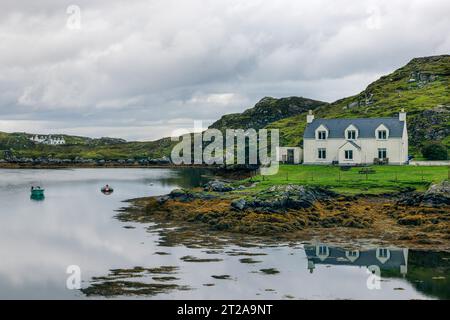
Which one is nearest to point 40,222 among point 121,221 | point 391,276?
point 121,221

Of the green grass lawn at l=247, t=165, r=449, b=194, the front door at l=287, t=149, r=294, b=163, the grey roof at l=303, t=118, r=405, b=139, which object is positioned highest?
the grey roof at l=303, t=118, r=405, b=139

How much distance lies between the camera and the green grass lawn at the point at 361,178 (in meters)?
69.5

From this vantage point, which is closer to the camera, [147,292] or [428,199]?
[147,292]

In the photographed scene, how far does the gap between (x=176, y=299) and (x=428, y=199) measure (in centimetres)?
3760

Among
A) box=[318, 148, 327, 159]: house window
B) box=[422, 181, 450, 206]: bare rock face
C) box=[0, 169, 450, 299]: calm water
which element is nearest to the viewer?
box=[0, 169, 450, 299]: calm water

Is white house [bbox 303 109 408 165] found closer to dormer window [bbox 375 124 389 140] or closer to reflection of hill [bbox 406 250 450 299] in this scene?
dormer window [bbox 375 124 389 140]

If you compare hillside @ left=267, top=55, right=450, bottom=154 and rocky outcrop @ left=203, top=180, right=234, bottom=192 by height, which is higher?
hillside @ left=267, top=55, right=450, bottom=154

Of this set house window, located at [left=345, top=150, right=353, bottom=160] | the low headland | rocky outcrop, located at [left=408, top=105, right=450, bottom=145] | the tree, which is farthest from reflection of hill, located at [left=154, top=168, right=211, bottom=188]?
rocky outcrop, located at [left=408, top=105, right=450, bottom=145]

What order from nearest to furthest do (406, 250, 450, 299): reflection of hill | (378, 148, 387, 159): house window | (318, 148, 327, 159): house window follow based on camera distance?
(406, 250, 450, 299): reflection of hill → (378, 148, 387, 159): house window → (318, 148, 327, 159): house window

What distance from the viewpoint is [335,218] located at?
185 ft

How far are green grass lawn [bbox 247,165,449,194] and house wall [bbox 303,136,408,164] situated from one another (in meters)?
6.40

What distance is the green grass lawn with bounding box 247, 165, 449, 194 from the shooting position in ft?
228

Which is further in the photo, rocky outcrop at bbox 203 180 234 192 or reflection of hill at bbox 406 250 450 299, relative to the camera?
rocky outcrop at bbox 203 180 234 192

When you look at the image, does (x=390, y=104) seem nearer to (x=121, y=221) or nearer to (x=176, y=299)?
(x=121, y=221)
